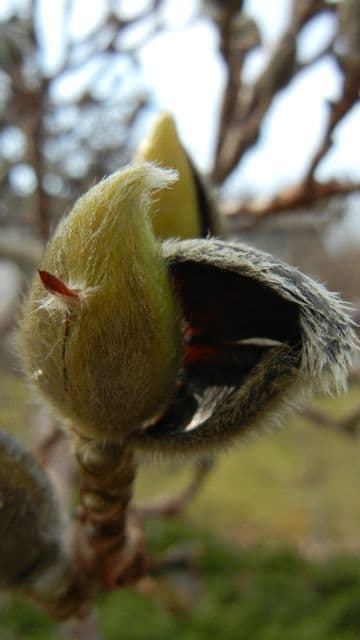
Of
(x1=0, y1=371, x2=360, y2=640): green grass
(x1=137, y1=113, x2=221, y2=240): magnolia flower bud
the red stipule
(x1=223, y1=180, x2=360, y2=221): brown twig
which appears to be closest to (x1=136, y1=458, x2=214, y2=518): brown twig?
(x1=0, y1=371, x2=360, y2=640): green grass

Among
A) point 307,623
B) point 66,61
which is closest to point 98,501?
point 66,61

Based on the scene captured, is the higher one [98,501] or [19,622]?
[98,501]

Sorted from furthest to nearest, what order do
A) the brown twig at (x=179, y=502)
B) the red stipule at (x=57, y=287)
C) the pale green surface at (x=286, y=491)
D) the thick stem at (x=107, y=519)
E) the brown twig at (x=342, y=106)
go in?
the pale green surface at (x=286, y=491) → the brown twig at (x=179, y=502) → the brown twig at (x=342, y=106) → the thick stem at (x=107, y=519) → the red stipule at (x=57, y=287)

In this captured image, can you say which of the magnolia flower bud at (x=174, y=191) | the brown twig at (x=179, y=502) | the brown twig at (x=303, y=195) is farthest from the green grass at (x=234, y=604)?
the magnolia flower bud at (x=174, y=191)

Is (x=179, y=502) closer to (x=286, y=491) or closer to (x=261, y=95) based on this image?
(x=261, y=95)

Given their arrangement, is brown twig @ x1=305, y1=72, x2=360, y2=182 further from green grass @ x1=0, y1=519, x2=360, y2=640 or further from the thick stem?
green grass @ x1=0, y1=519, x2=360, y2=640

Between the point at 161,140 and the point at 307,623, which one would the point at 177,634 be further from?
the point at 161,140

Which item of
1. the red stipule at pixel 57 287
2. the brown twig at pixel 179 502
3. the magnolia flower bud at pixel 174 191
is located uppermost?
the red stipule at pixel 57 287

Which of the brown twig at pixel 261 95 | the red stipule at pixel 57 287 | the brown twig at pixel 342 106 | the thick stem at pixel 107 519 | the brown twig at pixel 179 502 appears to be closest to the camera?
the red stipule at pixel 57 287

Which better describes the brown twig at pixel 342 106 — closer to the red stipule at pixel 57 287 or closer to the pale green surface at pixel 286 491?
the red stipule at pixel 57 287
